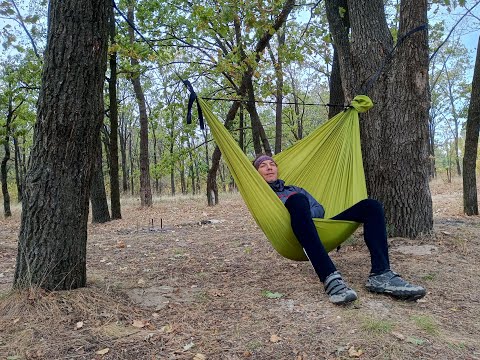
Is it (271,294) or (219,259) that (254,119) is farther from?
(271,294)

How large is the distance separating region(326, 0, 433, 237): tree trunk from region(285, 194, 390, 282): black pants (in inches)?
39.5

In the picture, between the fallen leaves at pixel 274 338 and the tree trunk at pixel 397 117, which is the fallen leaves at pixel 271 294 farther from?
the tree trunk at pixel 397 117

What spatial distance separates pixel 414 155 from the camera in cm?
321

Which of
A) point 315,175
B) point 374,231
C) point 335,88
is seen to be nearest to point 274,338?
point 374,231

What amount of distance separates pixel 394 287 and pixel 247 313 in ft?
2.65

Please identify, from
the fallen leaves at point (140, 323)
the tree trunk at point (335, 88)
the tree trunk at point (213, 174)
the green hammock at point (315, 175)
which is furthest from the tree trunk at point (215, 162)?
the fallen leaves at point (140, 323)

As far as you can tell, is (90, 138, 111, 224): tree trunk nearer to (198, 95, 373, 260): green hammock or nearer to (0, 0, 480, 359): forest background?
(0, 0, 480, 359): forest background

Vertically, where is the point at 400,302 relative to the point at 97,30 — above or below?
below

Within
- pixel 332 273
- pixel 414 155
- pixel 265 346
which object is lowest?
pixel 265 346

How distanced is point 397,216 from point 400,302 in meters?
1.26

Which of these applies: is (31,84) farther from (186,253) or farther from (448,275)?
(448,275)

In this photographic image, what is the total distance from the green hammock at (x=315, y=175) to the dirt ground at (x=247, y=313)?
13.1 inches

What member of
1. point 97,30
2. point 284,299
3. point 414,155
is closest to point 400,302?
point 284,299

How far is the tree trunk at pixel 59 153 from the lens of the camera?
6.92ft
